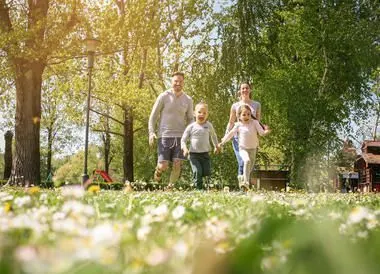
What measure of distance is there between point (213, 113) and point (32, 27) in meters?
14.1

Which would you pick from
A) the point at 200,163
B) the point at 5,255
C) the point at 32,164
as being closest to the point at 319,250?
the point at 5,255

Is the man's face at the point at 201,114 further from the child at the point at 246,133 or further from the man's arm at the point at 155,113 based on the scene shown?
the man's arm at the point at 155,113

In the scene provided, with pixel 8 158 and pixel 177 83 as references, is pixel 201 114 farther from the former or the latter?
pixel 8 158

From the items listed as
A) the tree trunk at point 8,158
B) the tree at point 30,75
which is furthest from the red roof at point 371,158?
the tree at point 30,75

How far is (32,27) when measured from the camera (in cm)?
1698

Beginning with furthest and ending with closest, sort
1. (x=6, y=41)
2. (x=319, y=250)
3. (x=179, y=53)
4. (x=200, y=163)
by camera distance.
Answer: (x=179, y=53), (x=6, y=41), (x=200, y=163), (x=319, y=250)

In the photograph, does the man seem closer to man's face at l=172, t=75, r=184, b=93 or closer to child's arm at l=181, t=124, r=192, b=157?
man's face at l=172, t=75, r=184, b=93

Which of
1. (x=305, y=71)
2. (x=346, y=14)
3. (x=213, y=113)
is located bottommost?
(x=213, y=113)

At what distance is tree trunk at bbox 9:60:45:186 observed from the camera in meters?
18.5

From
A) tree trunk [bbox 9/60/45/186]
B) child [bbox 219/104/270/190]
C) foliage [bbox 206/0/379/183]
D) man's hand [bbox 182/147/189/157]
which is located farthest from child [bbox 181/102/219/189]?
foliage [bbox 206/0/379/183]

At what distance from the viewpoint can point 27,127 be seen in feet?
61.4

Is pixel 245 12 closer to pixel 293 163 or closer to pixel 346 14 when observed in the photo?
pixel 346 14

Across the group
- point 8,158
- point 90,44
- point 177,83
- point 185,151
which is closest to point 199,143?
point 185,151

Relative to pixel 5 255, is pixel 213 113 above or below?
above
